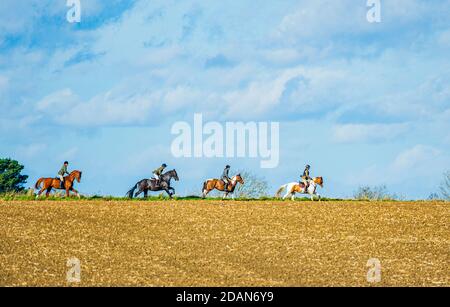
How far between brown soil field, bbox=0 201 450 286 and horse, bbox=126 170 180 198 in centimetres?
A: 304

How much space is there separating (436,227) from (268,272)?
9.99m

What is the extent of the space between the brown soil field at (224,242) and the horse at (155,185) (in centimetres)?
304

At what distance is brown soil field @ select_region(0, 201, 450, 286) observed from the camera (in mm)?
18953

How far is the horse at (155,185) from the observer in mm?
34375

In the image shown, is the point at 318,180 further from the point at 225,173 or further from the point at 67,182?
the point at 67,182

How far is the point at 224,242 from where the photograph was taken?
23047 mm

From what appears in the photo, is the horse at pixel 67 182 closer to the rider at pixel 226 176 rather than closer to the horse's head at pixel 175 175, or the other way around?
the horse's head at pixel 175 175

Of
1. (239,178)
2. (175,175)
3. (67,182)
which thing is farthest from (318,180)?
(67,182)
